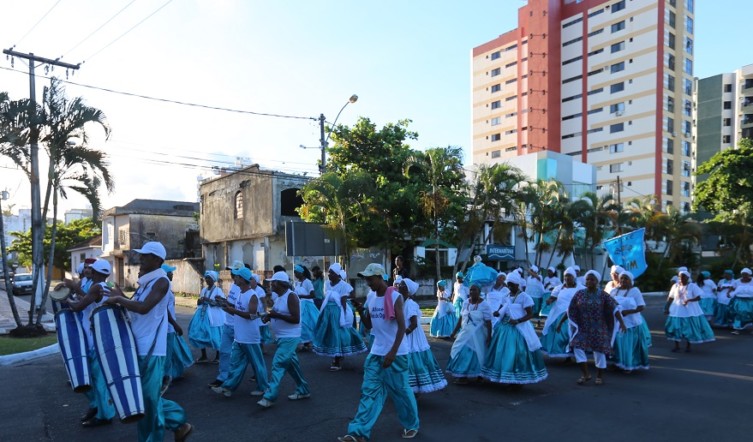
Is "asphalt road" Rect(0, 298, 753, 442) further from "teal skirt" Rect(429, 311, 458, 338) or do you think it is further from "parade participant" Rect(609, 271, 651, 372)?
"teal skirt" Rect(429, 311, 458, 338)

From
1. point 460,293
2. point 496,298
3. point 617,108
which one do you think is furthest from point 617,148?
point 496,298

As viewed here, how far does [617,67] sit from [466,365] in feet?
203

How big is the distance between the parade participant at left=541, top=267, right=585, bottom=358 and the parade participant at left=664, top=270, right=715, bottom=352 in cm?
314

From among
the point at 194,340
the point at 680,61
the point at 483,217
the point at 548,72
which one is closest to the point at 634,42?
the point at 680,61

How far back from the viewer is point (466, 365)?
825 cm

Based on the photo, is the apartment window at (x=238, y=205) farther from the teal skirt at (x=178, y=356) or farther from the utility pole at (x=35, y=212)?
the teal skirt at (x=178, y=356)

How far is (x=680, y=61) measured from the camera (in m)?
60.0

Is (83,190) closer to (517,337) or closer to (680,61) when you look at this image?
(517,337)

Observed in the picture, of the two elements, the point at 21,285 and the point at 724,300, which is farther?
the point at 21,285

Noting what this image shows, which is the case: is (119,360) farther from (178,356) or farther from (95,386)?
(178,356)

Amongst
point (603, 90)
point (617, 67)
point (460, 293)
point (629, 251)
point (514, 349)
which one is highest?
point (617, 67)

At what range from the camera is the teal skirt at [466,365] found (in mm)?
8219

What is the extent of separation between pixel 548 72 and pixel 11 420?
219 feet

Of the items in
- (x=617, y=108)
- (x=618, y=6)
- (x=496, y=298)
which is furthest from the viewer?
(x=617, y=108)
